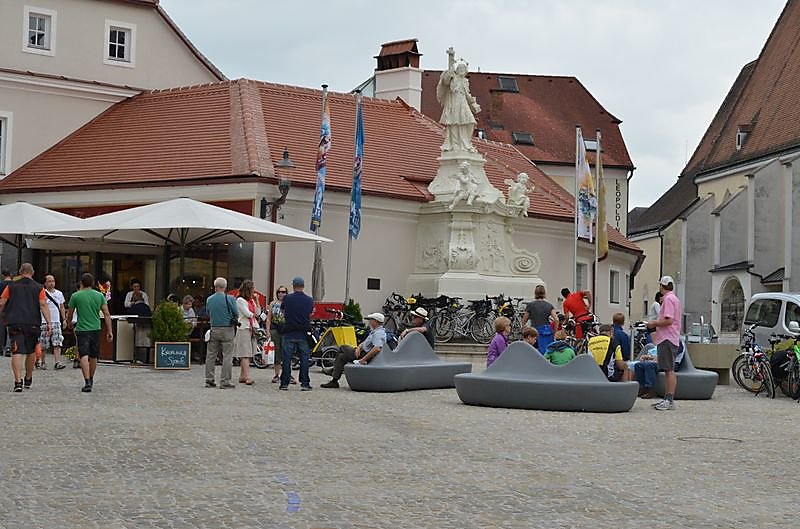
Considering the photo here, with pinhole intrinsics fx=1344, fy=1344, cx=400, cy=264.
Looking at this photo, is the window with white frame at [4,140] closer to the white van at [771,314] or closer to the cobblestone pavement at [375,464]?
the cobblestone pavement at [375,464]

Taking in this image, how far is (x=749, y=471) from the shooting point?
1227 centimetres

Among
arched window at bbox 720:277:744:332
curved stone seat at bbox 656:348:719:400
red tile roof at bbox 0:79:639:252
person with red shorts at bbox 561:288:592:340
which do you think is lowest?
curved stone seat at bbox 656:348:719:400

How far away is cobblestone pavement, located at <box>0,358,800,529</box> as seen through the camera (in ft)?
31.1

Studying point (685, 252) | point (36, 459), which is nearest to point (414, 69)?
point (685, 252)

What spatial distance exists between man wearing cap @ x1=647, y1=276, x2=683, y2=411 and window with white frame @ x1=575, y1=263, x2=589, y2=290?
2032cm

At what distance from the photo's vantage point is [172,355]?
24.4 metres

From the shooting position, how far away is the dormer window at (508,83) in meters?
80.7

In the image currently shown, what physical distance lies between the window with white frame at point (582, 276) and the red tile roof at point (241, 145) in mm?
1880

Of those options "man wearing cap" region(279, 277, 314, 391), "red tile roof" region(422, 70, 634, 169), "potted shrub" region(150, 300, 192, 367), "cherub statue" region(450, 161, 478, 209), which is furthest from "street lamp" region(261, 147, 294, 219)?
"red tile roof" region(422, 70, 634, 169)

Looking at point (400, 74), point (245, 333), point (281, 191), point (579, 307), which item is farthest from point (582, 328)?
point (400, 74)

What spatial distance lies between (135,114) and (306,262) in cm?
826

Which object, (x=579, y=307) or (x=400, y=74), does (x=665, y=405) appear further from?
(x=400, y=74)

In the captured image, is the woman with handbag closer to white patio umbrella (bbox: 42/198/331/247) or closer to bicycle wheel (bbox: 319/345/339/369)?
bicycle wheel (bbox: 319/345/339/369)

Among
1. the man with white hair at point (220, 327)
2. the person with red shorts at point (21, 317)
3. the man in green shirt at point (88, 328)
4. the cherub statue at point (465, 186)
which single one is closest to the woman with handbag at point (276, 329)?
the man with white hair at point (220, 327)
